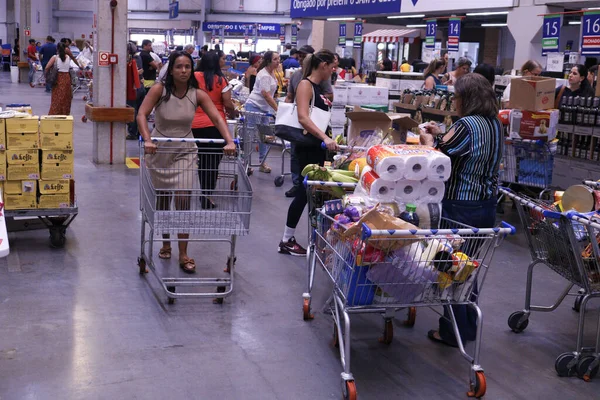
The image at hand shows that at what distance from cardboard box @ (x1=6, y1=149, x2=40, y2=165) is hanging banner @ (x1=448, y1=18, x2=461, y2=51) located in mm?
12242

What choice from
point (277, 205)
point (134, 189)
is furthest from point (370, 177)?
point (134, 189)


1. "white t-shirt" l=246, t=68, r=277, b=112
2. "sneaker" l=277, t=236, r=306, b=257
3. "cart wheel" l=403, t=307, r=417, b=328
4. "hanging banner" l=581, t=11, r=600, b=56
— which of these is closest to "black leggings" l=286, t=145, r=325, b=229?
"sneaker" l=277, t=236, r=306, b=257

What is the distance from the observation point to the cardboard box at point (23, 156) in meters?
5.93

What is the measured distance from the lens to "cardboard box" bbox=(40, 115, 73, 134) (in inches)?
236

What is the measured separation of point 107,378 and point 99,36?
684 cm

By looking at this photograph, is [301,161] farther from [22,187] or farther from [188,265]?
[22,187]

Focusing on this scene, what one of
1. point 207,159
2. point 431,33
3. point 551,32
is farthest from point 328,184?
point 431,33

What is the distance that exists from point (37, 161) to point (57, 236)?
657 mm

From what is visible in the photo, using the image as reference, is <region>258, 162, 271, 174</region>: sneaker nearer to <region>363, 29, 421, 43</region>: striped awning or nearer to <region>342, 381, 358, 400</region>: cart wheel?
<region>342, 381, 358, 400</region>: cart wheel

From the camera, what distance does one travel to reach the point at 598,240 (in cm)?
424

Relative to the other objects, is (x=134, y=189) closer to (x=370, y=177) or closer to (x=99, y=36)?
(x=99, y=36)

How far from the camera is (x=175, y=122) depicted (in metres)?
5.57

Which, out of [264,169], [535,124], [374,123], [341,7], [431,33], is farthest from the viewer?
[341,7]

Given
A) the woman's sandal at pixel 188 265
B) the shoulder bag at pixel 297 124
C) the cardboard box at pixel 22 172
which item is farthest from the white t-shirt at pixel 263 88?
the woman's sandal at pixel 188 265
